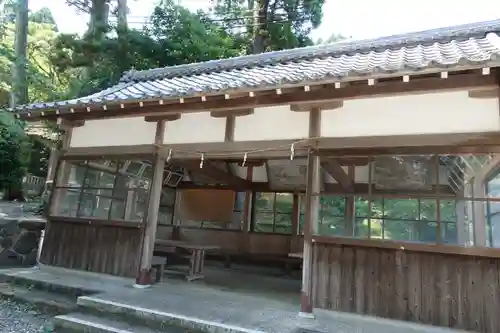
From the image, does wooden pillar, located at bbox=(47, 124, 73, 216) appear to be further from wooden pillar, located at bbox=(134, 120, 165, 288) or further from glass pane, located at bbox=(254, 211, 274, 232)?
glass pane, located at bbox=(254, 211, 274, 232)

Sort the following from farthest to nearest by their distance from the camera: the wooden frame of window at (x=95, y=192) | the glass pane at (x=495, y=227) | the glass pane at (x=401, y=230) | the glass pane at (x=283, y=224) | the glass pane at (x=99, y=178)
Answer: the glass pane at (x=283, y=224) < the glass pane at (x=99, y=178) < the wooden frame of window at (x=95, y=192) < the glass pane at (x=401, y=230) < the glass pane at (x=495, y=227)

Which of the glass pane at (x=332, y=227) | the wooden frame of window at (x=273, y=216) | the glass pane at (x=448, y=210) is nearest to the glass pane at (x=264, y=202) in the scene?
the wooden frame of window at (x=273, y=216)

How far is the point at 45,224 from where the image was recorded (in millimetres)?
5832

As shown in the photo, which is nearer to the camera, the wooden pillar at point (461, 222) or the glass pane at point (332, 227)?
the wooden pillar at point (461, 222)

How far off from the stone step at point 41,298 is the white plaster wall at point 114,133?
87.9 inches

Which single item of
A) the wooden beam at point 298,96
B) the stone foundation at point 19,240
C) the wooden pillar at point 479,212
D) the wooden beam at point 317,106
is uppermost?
the wooden beam at point 298,96

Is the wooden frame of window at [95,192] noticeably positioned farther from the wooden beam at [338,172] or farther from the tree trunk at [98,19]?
the tree trunk at [98,19]

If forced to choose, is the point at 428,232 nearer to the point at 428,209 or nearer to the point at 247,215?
the point at 428,209

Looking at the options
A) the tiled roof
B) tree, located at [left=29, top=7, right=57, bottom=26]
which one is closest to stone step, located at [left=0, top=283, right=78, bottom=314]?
the tiled roof

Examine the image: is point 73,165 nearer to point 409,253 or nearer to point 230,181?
point 230,181

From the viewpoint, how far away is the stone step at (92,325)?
3521 millimetres

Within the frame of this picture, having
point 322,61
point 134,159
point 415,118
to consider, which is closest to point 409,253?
point 415,118

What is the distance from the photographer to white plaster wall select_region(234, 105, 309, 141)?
4.21 meters

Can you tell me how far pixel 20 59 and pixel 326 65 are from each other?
9.36 metres
